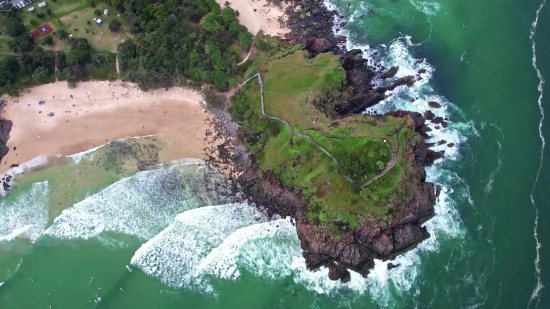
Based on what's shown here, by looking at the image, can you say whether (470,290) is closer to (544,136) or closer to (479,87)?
(544,136)

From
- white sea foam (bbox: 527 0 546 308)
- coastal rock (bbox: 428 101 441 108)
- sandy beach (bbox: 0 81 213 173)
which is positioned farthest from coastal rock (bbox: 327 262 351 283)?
coastal rock (bbox: 428 101 441 108)

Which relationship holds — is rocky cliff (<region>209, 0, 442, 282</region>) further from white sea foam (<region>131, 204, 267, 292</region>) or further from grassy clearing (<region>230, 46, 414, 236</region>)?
white sea foam (<region>131, 204, 267, 292</region>)

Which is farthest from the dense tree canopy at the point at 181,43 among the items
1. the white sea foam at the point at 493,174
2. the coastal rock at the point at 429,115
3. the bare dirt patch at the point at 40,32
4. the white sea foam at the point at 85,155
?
the white sea foam at the point at 493,174

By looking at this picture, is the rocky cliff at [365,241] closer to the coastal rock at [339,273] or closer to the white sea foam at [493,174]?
the coastal rock at [339,273]

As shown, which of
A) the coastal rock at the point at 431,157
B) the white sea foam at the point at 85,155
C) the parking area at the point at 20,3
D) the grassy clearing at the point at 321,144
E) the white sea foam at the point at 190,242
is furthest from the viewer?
the parking area at the point at 20,3

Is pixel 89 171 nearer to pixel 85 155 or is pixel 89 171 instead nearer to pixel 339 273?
pixel 85 155
